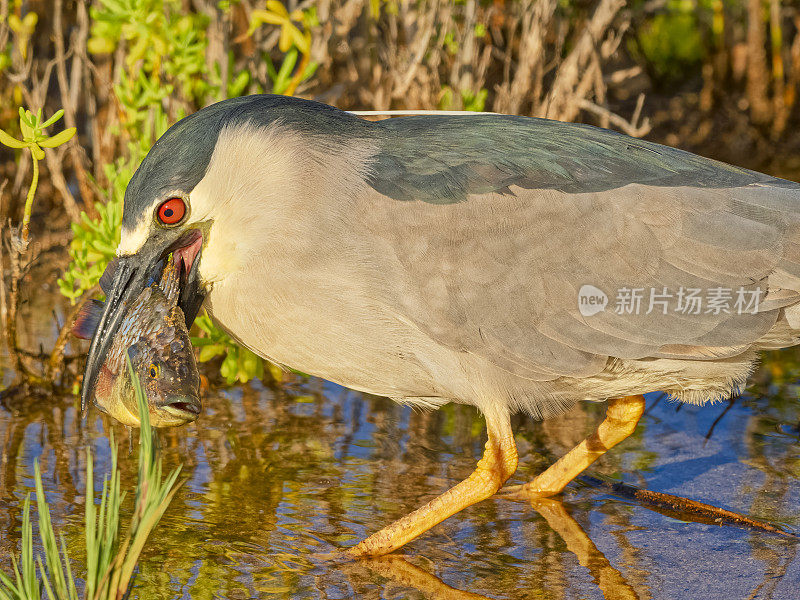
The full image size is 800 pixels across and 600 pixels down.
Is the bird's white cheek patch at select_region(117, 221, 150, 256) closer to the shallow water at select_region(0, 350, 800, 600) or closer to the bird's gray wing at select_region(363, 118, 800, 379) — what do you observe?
the bird's gray wing at select_region(363, 118, 800, 379)

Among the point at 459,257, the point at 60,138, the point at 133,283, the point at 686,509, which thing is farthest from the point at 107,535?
the point at 686,509

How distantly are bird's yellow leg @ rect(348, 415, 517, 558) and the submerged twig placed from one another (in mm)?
564

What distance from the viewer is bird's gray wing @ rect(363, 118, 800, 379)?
322 centimetres

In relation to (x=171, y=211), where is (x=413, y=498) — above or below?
below

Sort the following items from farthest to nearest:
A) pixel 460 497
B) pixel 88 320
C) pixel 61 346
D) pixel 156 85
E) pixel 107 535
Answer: pixel 156 85 < pixel 61 346 < pixel 460 497 < pixel 88 320 < pixel 107 535

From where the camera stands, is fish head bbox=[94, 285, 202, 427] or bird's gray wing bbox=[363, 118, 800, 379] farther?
bird's gray wing bbox=[363, 118, 800, 379]

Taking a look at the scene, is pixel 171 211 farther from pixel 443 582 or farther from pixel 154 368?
pixel 443 582

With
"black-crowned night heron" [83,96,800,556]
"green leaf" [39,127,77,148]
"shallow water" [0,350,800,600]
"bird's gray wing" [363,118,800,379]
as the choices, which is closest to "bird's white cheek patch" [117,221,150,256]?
"black-crowned night heron" [83,96,800,556]

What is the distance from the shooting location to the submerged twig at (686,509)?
355cm

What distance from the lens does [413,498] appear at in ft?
12.5

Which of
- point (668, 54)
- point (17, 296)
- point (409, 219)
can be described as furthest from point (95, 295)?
point (668, 54)

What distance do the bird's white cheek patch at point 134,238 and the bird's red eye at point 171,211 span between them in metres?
0.06

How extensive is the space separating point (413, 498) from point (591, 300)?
3.36 ft

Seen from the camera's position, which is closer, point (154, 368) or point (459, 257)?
point (154, 368)
